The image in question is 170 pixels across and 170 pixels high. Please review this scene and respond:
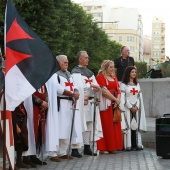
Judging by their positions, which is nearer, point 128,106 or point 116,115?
point 116,115

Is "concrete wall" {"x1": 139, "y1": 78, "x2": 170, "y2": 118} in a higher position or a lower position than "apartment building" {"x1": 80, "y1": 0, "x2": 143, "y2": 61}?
lower

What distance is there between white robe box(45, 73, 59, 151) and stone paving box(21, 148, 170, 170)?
37cm

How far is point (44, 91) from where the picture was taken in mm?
11086

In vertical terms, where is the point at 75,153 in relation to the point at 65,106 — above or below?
below

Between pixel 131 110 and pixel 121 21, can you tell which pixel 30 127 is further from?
pixel 121 21

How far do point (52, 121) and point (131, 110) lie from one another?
321cm

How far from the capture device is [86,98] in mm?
12523

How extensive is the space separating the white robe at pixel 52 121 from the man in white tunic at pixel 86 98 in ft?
4.09

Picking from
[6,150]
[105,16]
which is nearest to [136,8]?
[105,16]

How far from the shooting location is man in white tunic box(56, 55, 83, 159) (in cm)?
1180

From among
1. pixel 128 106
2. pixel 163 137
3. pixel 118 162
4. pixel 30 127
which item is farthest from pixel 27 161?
pixel 128 106

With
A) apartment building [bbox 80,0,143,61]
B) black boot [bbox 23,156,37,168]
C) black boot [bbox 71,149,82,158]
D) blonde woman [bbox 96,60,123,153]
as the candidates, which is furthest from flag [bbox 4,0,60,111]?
apartment building [bbox 80,0,143,61]

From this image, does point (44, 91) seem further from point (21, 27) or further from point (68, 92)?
point (21, 27)

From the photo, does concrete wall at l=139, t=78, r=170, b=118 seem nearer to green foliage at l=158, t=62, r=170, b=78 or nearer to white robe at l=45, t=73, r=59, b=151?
green foliage at l=158, t=62, r=170, b=78
